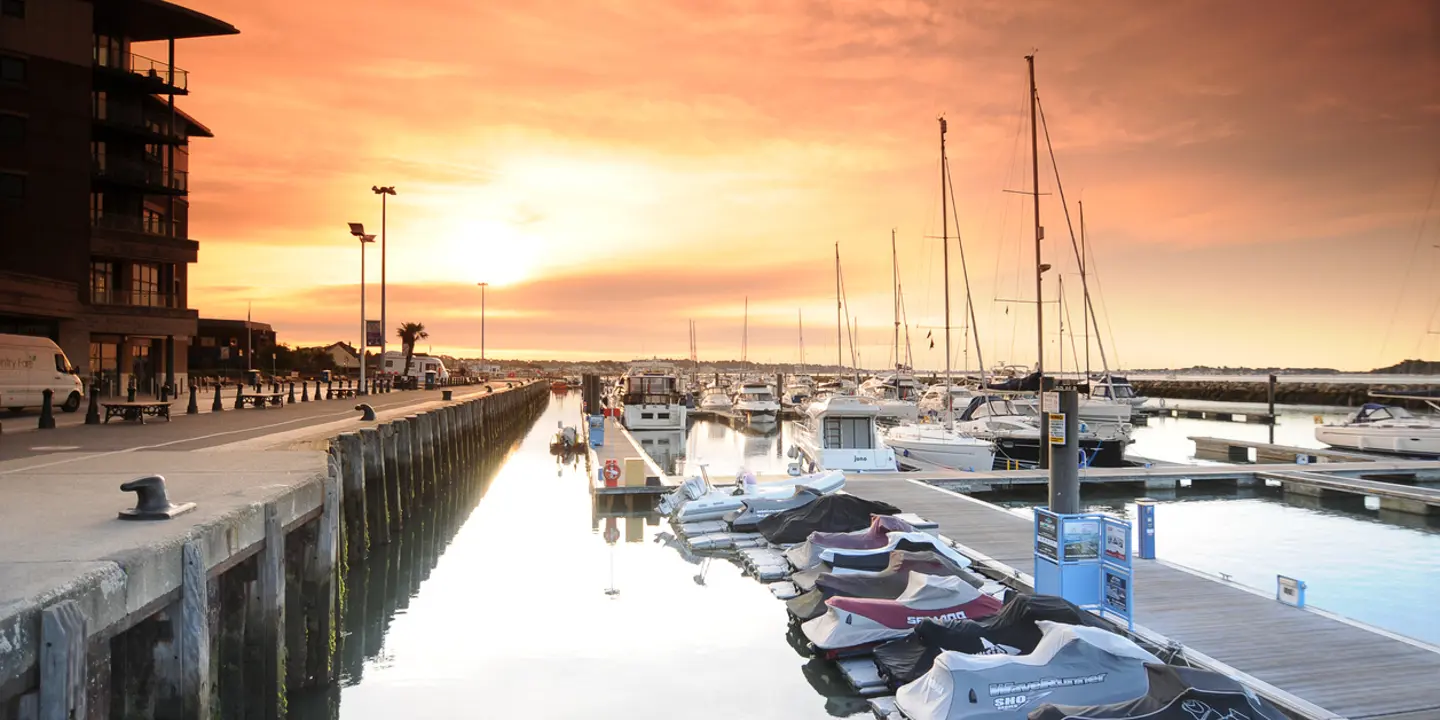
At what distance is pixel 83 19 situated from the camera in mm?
42281

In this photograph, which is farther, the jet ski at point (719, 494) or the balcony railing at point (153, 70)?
the balcony railing at point (153, 70)

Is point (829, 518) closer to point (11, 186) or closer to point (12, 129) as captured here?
point (11, 186)

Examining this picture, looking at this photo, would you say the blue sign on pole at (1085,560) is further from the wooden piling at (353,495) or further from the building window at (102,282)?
the building window at (102,282)

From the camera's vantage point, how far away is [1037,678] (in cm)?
855

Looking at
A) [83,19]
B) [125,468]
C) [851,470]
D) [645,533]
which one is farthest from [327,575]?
[83,19]

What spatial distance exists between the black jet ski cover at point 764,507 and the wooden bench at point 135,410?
1878cm

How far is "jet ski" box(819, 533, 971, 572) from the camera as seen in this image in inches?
531

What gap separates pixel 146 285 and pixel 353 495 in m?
38.1

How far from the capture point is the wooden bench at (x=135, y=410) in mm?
25530

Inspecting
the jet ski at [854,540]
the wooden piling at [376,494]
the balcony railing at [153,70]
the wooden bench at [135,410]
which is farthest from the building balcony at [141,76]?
the jet ski at [854,540]

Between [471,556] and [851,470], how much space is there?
12227 millimetres

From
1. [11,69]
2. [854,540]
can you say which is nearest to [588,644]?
[854,540]

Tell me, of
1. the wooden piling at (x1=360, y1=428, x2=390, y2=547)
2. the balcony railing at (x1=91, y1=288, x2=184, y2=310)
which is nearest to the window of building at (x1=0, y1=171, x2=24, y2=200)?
the balcony railing at (x1=91, y1=288, x2=184, y2=310)

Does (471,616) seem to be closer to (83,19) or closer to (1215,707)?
(1215,707)
